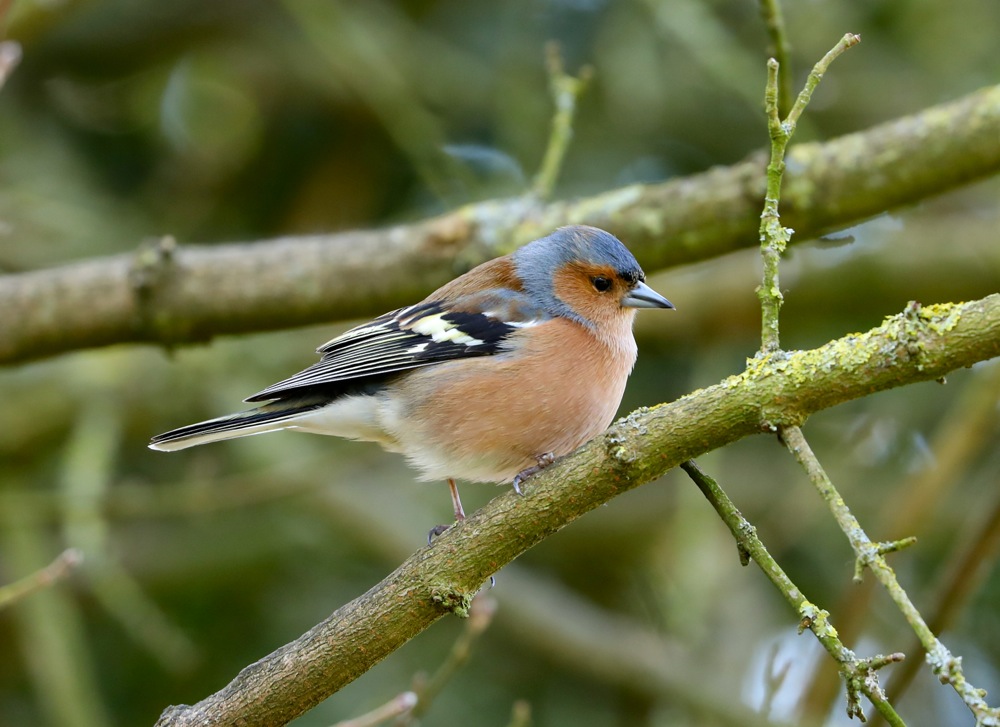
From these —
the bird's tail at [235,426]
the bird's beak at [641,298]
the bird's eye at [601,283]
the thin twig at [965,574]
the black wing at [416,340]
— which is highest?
the bird's eye at [601,283]

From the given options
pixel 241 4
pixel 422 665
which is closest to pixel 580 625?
pixel 422 665

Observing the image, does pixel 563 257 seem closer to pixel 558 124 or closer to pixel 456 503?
pixel 558 124

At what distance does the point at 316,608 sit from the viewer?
308 inches

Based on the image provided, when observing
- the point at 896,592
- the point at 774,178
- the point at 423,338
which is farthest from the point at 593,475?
the point at 423,338

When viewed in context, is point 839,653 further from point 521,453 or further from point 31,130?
point 31,130

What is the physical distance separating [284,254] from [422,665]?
3.55 metres

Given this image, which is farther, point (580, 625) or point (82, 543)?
point (580, 625)

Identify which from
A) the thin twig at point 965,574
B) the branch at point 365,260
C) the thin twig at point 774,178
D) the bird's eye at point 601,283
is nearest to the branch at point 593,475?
the thin twig at point 774,178

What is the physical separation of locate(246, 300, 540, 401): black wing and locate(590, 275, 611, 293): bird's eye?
1.24 ft

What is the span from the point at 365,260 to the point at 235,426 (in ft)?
4.01

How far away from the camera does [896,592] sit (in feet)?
7.97

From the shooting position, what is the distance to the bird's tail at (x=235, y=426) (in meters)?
4.18

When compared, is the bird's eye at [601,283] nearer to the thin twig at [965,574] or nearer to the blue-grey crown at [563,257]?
the blue-grey crown at [563,257]

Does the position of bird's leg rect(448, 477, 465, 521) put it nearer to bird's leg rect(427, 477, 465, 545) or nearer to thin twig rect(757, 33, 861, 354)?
bird's leg rect(427, 477, 465, 545)
